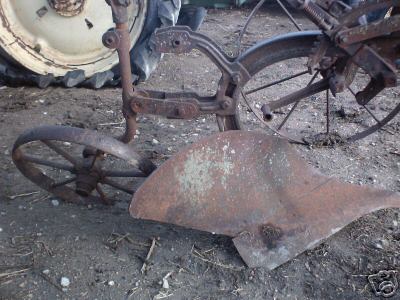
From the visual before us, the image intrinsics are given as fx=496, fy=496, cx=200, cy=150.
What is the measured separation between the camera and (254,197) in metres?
2.26

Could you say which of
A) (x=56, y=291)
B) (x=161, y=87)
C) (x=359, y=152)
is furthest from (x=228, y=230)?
(x=161, y=87)

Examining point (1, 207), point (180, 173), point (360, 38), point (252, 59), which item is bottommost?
point (1, 207)

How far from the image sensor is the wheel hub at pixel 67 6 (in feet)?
11.2

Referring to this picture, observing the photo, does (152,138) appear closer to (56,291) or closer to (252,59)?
(252,59)

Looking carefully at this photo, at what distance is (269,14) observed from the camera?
5.73 meters

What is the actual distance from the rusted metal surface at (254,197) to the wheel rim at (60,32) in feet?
5.28

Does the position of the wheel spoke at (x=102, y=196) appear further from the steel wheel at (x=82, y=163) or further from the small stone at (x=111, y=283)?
the small stone at (x=111, y=283)

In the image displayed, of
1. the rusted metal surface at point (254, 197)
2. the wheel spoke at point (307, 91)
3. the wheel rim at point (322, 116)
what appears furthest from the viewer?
the wheel rim at point (322, 116)

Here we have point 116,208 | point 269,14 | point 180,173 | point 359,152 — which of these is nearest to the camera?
point 180,173

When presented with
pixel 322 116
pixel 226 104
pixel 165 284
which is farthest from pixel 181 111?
pixel 322 116

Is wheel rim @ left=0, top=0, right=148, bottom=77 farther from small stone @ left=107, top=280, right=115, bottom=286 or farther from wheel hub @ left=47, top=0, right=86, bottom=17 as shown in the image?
small stone @ left=107, top=280, right=115, bottom=286

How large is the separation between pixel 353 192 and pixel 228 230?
619 millimetres

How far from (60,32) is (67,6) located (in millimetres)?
209

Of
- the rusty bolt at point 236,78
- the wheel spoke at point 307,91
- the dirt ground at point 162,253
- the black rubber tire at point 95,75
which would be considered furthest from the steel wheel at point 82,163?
the black rubber tire at point 95,75
